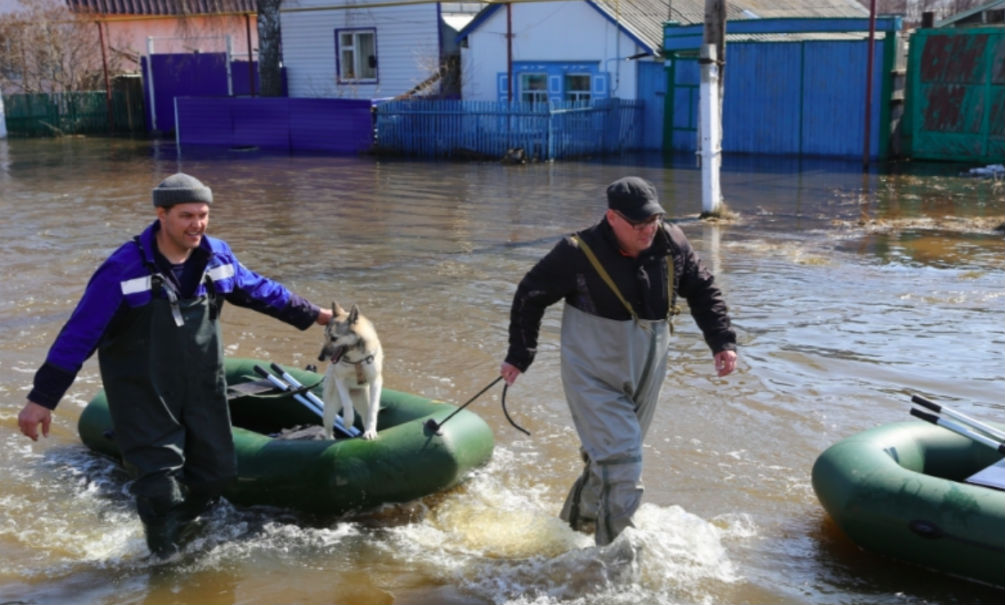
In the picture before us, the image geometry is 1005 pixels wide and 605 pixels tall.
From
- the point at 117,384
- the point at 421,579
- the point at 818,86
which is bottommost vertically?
the point at 421,579

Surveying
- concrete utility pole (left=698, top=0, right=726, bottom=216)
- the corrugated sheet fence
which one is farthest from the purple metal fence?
concrete utility pole (left=698, top=0, right=726, bottom=216)

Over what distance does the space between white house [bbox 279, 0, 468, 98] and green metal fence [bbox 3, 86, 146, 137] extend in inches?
184

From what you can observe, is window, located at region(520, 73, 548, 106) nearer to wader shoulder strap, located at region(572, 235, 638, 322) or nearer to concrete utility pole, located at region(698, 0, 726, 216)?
concrete utility pole, located at region(698, 0, 726, 216)

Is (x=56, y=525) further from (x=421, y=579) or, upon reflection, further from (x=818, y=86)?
(x=818, y=86)

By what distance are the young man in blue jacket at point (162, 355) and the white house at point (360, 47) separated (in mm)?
23256

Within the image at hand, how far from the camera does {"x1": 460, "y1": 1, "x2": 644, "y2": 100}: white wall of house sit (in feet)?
79.4

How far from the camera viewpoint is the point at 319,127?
25.8 metres

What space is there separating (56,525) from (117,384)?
4.69 feet

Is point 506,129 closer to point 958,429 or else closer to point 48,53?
point 48,53

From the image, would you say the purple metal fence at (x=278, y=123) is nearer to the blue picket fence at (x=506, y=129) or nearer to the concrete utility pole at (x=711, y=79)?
the blue picket fence at (x=506, y=129)

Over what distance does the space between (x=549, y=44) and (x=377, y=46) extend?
650 centimetres

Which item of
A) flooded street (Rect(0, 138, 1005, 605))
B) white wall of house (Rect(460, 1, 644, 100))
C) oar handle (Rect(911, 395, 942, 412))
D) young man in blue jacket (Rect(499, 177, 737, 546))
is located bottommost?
flooded street (Rect(0, 138, 1005, 605))

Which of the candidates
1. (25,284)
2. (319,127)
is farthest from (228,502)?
(319,127)

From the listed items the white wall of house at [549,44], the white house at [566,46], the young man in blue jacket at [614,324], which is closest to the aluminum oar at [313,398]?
the young man in blue jacket at [614,324]
